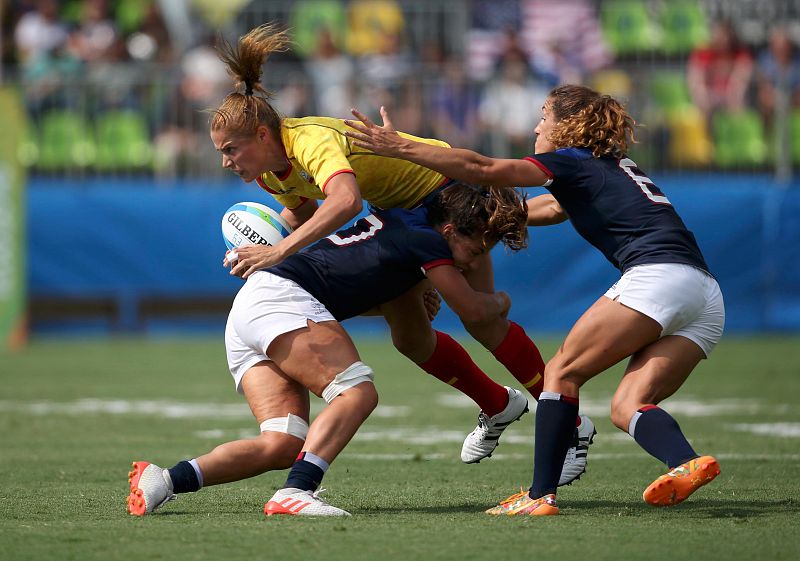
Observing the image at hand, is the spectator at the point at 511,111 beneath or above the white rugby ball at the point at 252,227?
beneath

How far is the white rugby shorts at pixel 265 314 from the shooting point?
498 cm

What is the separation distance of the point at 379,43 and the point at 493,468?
11.1 meters

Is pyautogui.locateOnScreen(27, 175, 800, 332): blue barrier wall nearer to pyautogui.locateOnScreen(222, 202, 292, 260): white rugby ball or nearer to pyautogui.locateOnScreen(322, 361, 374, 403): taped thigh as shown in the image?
pyautogui.locateOnScreen(222, 202, 292, 260): white rugby ball

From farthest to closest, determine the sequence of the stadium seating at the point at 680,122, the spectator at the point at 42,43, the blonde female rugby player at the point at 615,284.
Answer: the spectator at the point at 42,43 → the stadium seating at the point at 680,122 → the blonde female rugby player at the point at 615,284

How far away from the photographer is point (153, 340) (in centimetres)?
1458

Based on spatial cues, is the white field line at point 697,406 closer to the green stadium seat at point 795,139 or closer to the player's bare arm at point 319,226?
the player's bare arm at point 319,226

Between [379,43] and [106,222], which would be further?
[379,43]

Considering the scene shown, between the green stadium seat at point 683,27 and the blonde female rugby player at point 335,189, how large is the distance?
12.0 metres

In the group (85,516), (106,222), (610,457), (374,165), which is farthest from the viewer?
(106,222)

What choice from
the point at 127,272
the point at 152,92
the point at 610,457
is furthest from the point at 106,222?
the point at 610,457

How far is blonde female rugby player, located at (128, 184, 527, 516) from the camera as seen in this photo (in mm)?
4859

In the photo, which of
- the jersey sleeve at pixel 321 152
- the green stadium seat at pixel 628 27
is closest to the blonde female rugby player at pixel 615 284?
the jersey sleeve at pixel 321 152

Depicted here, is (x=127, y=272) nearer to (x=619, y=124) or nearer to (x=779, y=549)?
(x=619, y=124)

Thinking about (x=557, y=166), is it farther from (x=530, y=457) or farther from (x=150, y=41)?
(x=150, y=41)
